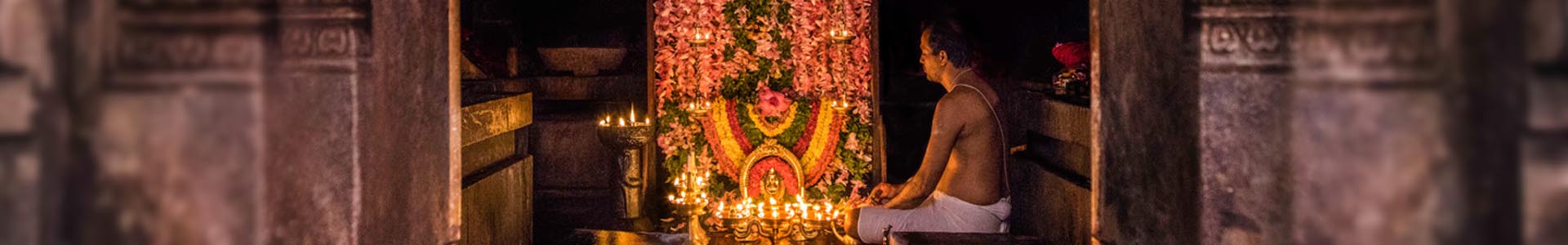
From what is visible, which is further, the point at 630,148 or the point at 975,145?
the point at 630,148

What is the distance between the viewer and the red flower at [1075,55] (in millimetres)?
5559

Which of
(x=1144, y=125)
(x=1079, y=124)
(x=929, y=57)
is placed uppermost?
(x=929, y=57)

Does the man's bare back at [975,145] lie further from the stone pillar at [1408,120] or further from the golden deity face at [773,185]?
the stone pillar at [1408,120]

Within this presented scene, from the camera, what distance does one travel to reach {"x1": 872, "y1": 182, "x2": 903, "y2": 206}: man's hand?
5797 mm

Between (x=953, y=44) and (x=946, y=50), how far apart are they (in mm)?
46

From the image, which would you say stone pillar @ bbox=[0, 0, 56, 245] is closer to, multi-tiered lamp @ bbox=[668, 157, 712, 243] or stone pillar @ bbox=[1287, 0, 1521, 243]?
stone pillar @ bbox=[1287, 0, 1521, 243]

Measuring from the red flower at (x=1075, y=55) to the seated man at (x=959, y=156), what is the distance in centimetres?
49

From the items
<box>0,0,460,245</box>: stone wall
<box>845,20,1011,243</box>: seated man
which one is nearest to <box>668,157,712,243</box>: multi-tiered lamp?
<box>845,20,1011,243</box>: seated man

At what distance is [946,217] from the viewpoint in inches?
213

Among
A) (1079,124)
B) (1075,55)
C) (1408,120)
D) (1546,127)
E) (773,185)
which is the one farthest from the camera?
(773,185)

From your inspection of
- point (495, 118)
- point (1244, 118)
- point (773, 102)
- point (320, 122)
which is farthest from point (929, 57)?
point (320, 122)

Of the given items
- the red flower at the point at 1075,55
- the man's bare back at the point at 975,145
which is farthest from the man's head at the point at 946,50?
the red flower at the point at 1075,55

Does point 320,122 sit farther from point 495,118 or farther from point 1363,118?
point 495,118

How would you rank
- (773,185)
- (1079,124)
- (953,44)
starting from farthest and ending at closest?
(773,185)
(953,44)
(1079,124)
